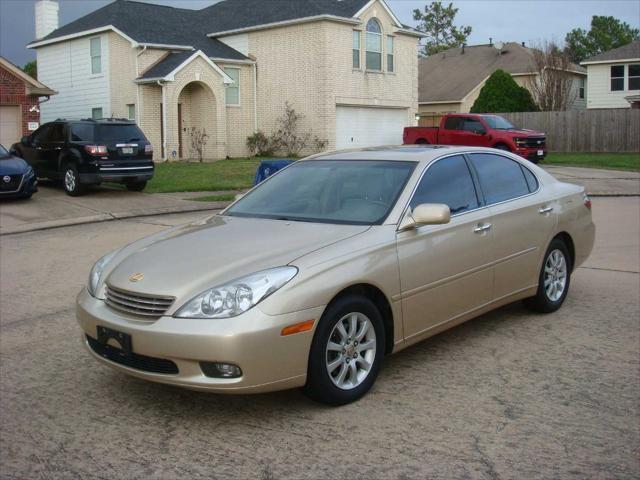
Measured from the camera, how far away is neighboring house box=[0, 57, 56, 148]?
938 inches

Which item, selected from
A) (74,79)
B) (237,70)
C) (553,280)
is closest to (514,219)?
(553,280)

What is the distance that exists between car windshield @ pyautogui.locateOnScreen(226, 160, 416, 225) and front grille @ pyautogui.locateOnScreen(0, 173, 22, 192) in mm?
11901

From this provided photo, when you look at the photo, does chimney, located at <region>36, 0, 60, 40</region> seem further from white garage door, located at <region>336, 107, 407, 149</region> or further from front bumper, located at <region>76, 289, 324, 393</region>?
front bumper, located at <region>76, 289, 324, 393</region>

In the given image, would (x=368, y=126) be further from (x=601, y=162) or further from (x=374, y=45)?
(x=601, y=162)

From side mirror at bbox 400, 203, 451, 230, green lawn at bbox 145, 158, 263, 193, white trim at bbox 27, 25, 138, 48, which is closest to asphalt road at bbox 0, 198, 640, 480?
side mirror at bbox 400, 203, 451, 230

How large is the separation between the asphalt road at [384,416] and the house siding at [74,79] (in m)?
25.3

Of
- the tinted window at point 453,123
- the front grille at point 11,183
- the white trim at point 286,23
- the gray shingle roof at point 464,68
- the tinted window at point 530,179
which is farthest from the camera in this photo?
the gray shingle roof at point 464,68

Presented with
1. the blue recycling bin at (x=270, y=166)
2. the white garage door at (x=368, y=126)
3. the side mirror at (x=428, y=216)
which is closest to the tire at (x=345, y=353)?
the side mirror at (x=428, y=216)

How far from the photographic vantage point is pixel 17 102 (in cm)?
2414

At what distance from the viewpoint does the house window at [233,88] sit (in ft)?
103

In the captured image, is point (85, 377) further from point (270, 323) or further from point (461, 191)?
point (461, 191)

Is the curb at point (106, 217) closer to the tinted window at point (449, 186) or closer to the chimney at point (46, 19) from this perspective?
the tinted window at point (449, 186)

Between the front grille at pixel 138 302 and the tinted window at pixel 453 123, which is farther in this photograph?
the tinted window at pixel 453 123

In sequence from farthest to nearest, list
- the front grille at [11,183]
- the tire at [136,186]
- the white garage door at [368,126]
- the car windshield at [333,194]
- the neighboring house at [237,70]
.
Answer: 1. the white garage door at [368,126]
2. the neighboring house at [237,70]
3. the tire at [136,186]
4. the front grille at [11,183]
5. the car windshield at [333,194]
